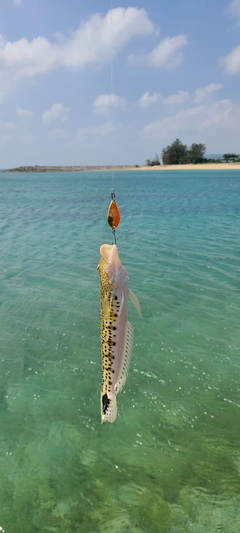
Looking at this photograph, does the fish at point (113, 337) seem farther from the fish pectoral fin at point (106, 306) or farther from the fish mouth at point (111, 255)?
the fish mouth at point (111, 255)

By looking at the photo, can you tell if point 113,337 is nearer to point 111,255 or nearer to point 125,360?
point 125,360

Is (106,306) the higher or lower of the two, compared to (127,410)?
higher

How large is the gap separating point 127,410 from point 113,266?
18.8 feet

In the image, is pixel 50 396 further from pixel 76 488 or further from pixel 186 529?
pixel 186 529

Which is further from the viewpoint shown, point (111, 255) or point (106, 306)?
point (106, 306)

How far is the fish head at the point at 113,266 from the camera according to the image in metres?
4.44

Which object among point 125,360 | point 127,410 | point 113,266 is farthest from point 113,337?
point 127,410

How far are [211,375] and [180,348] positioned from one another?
4.99 ft

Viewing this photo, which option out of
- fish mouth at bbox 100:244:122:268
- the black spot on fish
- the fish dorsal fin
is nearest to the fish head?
fish mouth at bbox 100:244:122:268

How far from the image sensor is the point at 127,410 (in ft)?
30.2

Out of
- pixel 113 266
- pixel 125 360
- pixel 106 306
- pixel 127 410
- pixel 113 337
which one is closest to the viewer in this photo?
pixel 113 266

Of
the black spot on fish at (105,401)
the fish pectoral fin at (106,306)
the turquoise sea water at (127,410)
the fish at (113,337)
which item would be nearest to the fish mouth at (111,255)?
the fish at (113,337)

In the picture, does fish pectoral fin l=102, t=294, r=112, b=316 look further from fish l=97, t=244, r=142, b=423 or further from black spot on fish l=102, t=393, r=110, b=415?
black spot on fish l=102, t=393, r=110, b=415

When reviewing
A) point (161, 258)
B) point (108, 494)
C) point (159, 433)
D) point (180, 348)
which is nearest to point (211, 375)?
point (180, 348)
